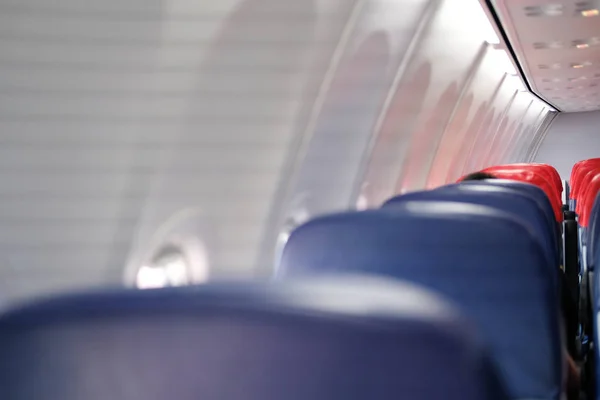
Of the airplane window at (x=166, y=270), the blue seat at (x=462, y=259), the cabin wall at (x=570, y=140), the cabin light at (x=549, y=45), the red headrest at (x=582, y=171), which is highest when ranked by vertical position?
the blue seat at (x=462, y=259)

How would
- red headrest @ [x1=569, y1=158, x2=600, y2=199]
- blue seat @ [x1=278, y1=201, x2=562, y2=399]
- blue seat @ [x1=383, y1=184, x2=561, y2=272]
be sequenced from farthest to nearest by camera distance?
1. red headrest @ [x1=569, y1=158, x2=600, y2=199]
2. blue seat @ [x1=383, y1=184, x2=561, y2=272]
3. blue seat @ [x1=278, y1=201, x2=562, y2=399]

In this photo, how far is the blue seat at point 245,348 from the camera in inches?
36.1

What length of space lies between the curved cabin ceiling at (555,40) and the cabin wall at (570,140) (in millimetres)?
9034

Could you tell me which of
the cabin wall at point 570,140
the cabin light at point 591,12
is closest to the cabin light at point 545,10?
the cabin light at point 591,12

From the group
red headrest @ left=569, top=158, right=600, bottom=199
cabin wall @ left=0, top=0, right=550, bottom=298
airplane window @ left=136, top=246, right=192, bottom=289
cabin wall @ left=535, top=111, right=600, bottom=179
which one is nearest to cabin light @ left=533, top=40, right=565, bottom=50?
red headrest @ left=569, top=158, right=600, bottom=199

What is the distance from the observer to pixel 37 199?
478cm

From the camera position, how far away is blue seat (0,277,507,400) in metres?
0.92

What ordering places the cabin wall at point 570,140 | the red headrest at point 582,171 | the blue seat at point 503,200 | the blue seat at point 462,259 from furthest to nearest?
1. the cabin wall at point 570,140
2. the red headrest at point 582,171
3. the blue seat at point 503,200
4. the blue seat at point 462,259

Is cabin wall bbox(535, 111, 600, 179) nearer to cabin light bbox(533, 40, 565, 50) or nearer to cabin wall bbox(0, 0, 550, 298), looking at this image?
cabin light bbox(533, 40, 565, 50)

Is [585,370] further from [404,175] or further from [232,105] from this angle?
[404,175]

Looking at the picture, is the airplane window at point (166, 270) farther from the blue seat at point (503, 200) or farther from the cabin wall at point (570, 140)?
the cabin wall at point (570, 140)

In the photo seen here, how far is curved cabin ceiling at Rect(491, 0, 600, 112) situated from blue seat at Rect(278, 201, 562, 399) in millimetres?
6931

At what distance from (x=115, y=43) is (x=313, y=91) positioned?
2.07m

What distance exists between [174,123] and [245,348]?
14.5 ft
